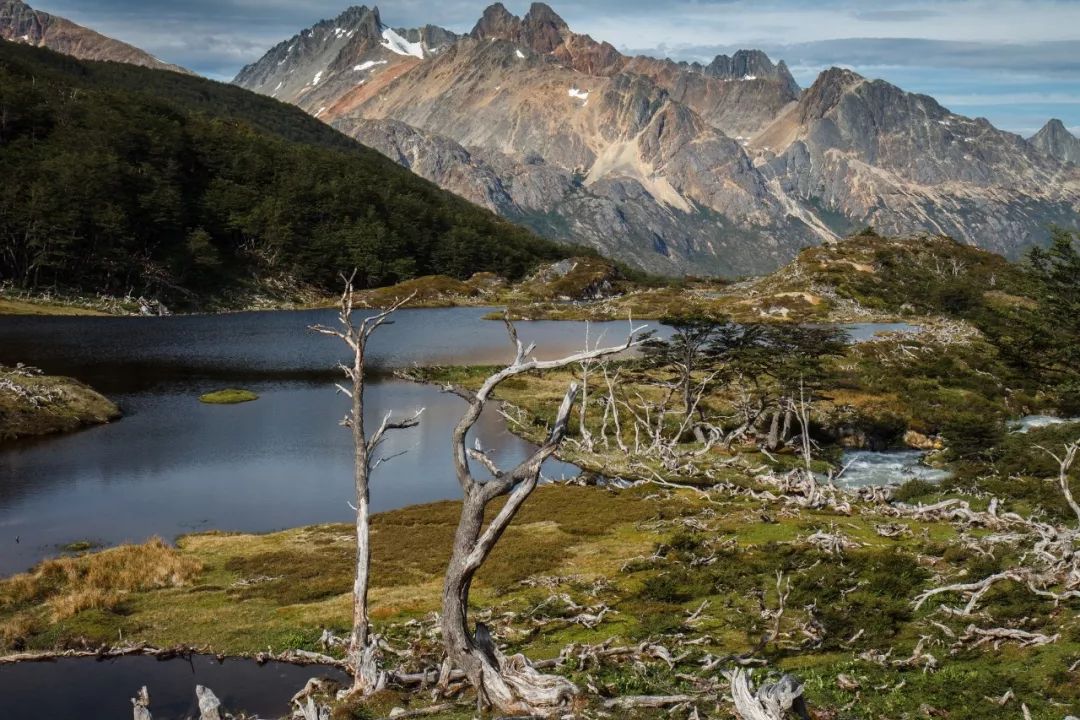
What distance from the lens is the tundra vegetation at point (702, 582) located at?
2158 cm

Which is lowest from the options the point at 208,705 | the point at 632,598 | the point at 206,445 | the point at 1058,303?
the point at 206,445

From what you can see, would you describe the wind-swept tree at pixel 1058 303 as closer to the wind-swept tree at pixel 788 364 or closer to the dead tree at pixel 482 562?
the wind-swept tree at pixel 788 364

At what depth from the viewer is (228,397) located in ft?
303

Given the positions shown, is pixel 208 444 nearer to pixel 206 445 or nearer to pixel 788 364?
pixel 206 445

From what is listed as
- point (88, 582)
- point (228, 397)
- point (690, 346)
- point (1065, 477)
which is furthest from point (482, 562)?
point (228, 397)

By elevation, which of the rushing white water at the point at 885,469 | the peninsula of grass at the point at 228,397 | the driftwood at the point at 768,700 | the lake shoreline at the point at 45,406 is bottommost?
the peninsula of grass at the point at 228,397

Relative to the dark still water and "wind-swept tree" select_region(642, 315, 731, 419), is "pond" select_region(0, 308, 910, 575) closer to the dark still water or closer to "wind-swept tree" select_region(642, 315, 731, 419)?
the dark still water

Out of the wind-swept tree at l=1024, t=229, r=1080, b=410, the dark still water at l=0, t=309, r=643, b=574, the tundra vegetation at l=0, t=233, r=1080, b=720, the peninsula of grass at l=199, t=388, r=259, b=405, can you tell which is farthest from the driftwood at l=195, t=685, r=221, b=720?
the peninsula of grass at l=199, t=388, r=259, b=405

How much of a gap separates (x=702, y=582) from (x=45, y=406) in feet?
221

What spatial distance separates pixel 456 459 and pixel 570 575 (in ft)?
66.4

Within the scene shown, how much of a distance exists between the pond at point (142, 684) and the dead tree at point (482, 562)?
919cm

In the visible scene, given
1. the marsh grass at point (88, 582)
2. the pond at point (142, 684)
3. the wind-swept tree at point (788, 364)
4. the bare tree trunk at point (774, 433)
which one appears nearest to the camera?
the pond at point (142, 684)

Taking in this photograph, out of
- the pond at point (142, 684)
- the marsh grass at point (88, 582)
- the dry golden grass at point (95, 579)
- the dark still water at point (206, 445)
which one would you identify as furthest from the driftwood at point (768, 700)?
the dark still water at point (206, 445)

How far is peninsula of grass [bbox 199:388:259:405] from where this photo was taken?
90.9 meters
